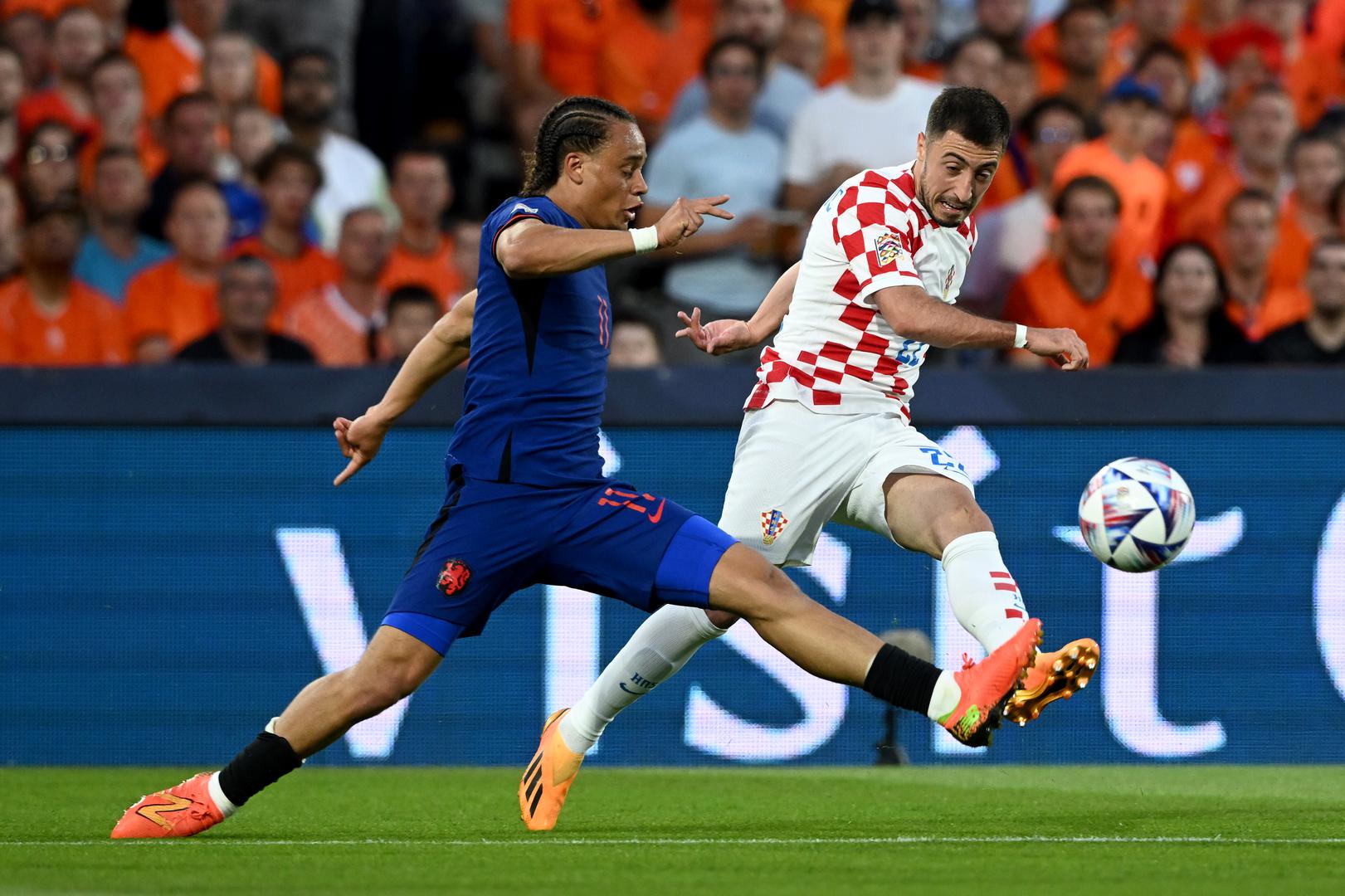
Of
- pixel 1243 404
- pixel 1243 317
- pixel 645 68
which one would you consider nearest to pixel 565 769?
pixel 1243 404

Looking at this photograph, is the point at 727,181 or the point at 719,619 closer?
the point at 719,619

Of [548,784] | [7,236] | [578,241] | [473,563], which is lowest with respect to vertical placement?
[548,784]

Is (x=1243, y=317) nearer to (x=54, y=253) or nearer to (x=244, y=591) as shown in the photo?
(x=244, y=591)

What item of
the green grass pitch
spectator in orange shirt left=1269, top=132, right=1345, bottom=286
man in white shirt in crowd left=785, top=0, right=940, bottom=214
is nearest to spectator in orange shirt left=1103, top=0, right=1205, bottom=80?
spectator in orange shirt left=1269, top=132, right=1345, bottom=286

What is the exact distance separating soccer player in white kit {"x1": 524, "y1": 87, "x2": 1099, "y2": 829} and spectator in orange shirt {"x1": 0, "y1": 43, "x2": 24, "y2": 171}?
596cm

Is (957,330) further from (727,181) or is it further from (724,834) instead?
(727,181)

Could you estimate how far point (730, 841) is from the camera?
6.23m

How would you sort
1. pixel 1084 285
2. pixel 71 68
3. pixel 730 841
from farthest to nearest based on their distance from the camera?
pixel 71 68 → pixel 1084 285 → pixel 730 841

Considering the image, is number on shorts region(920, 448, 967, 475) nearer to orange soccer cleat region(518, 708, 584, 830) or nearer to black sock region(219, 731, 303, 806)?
orange soccer cleat region(518, 708, 584, 830)

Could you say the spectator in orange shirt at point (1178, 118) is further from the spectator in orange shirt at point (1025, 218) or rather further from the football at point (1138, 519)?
the football at point (1138, 519)

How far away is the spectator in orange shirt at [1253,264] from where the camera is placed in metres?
10.8

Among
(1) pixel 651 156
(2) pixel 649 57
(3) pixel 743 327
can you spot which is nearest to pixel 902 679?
(3) pixel 743 327

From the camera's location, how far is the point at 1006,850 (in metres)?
5.95

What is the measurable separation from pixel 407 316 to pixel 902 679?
4.79 m
